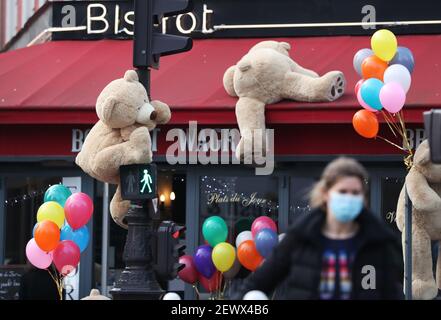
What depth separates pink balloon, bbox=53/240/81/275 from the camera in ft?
42.6

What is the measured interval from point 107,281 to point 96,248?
0.47m

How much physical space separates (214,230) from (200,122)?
1510 mm

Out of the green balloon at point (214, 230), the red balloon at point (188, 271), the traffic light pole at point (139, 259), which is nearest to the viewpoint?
the traffic light pole at point (139, 259)

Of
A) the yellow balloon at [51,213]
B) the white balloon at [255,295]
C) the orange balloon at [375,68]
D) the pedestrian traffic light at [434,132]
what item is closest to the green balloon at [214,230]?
the yellow balloon at [51,213]

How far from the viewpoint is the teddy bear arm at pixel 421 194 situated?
12.7 metres

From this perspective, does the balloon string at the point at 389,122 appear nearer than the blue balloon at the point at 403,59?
No

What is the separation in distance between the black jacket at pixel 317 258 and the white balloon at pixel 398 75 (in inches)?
257

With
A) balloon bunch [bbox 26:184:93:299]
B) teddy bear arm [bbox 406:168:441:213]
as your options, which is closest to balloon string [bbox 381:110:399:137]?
teddy bear arm [bbox 406:168:441:213]

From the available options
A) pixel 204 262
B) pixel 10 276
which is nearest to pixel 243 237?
pixel 204 262

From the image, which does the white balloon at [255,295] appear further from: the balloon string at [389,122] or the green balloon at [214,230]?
the green balloon at [214,230]

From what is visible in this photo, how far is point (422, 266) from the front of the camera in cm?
1312

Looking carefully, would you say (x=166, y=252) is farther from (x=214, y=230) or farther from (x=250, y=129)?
(x=250, y=129)

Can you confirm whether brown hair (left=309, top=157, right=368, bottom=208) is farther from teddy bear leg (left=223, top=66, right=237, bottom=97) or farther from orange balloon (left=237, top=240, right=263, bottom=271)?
teddy bear leg (left=223, top=66, right=237, bottom=97)
